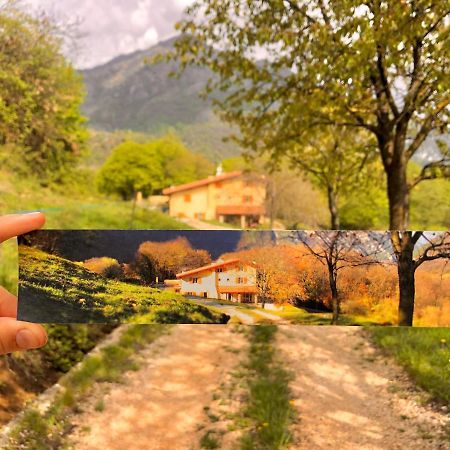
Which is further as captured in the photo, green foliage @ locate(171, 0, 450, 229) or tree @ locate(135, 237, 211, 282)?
green foliage @ locate(171, 0, 450, 229)

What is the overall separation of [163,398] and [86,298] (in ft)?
9.41

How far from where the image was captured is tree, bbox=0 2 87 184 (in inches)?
466

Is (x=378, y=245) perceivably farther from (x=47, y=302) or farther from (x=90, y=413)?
(x=90, y=413)

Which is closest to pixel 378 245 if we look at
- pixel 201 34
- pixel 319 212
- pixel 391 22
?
pixel 391 22

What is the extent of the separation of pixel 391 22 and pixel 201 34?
8.82 feet

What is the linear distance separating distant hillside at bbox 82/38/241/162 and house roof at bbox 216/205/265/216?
6.02 m

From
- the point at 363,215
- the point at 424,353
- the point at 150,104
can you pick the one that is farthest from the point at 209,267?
the point at 150,104

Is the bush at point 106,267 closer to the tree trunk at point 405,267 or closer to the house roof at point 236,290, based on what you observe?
the house roof at point 236,290

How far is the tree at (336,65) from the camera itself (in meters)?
5.90

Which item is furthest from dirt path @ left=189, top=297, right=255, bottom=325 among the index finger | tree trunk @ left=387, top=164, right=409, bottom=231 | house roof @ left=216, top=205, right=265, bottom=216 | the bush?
house roof @ left=216, top=205, right=265, bottom=216

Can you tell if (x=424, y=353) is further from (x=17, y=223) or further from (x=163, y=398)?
(x=17, y=223)

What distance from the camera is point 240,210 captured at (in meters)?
18.9

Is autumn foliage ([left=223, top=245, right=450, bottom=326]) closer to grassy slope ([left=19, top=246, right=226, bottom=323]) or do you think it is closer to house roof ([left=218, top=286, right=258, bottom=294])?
house roof ([left=218, top=286, right=258, bottom=294])

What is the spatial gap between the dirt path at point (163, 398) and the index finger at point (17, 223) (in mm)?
2799
